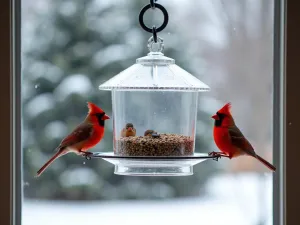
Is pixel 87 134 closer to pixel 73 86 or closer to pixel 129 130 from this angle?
pixel 129 130

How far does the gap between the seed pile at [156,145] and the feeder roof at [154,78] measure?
17 centimetres

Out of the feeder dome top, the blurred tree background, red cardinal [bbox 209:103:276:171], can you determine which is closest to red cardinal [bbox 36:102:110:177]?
the feeder dome top

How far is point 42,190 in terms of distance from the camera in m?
2.26

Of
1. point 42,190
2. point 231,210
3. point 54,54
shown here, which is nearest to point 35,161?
point 42,190

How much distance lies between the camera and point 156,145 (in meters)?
1.72

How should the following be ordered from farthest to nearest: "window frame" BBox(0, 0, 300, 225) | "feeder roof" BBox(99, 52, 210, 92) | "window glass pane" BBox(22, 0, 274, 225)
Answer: "window glass pane" BBox(22, 0, 274, 225) < "window frame" BBox(0, 0, 300, 225) < "feeder roof" BBox(99, 52, 210, 92)

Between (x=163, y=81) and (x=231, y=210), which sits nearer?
(x=163, y=81)

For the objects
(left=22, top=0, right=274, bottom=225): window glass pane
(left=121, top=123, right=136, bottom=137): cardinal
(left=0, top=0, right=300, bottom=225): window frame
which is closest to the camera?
(left=121, top=123, right=136, bottom=137): cardinal

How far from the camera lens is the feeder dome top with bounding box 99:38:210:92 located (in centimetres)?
168

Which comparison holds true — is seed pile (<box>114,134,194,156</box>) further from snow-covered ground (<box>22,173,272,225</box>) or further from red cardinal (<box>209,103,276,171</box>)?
snow-covered ground (<box>22,173,272,225</box>)

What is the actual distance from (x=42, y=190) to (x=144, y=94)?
77 cm

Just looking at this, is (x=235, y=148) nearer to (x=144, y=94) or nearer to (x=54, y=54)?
(x=144, y=94)

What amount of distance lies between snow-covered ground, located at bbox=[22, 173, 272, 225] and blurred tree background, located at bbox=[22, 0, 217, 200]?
0.04 metres
